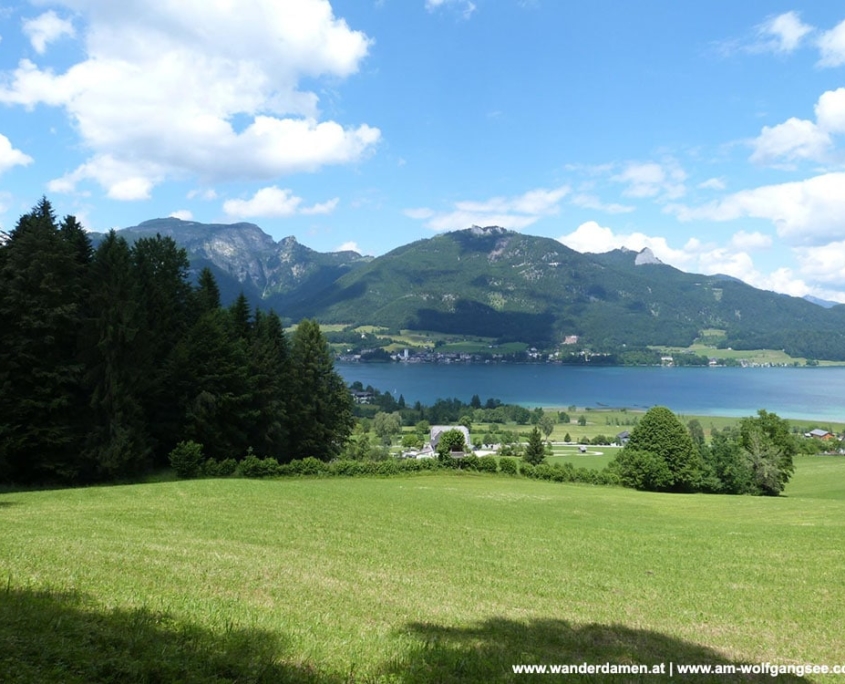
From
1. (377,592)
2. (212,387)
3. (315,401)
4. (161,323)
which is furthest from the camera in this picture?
(315,401)

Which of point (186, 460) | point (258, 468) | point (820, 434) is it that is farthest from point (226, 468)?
point (820, 434)

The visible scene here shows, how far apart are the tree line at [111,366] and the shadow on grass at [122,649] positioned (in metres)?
24.4

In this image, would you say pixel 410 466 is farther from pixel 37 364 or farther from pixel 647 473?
pixel 37 364

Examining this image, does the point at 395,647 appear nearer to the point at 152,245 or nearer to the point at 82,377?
the point at 82,377

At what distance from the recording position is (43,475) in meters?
27.2

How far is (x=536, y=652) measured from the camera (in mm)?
7137

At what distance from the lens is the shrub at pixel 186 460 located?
3106 centimetres

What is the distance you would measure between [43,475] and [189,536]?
1868 cm

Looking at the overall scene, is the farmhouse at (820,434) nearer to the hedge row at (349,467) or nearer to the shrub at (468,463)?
the hedge row at (349,467)

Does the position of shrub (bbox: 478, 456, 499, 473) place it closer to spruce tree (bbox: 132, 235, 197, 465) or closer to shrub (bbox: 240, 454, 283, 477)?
shrub (bbox: 240, 454, 283, 477)

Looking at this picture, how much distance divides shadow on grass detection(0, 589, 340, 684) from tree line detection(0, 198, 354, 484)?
24387 millimetres

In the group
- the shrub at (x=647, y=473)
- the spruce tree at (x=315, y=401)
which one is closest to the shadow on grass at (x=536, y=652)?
the spruce tree at (x=315, y=401)

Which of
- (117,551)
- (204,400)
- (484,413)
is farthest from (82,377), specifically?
(484,413)

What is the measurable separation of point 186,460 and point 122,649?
2803 cm
